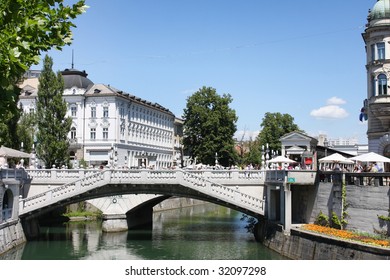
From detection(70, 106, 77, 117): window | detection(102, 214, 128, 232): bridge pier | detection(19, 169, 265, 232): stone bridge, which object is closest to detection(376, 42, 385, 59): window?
detection(19, 169, 265, 232): stone bridge

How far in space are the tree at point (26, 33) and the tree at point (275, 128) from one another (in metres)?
65.3

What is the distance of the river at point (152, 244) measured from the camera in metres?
32.7

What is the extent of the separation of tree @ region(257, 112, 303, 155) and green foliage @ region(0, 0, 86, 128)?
214 feet

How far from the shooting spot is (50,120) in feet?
162

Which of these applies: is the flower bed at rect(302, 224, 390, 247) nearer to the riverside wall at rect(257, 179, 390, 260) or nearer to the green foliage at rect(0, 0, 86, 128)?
the riverside wall at rect(257, 179, 390, 260)

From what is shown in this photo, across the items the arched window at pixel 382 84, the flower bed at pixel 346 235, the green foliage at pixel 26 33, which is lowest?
the flower bed at pixel 346 235

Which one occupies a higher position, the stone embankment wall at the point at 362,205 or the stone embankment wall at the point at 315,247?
the stone embankment wall at the point at 362,205

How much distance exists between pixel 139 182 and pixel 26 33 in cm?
2437

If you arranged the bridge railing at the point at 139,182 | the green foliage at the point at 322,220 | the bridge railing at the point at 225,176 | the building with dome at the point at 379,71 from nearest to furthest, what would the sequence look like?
the green foliage at the point at 322,220, the bridge railing at the point at 139,182, the bridge railing at the point at 225,176, the building with dome at the point at 379,71

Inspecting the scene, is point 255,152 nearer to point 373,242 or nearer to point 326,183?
point 326,183

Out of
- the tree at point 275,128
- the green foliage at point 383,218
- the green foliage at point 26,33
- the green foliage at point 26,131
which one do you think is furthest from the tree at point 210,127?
the green foliage at point 26,33

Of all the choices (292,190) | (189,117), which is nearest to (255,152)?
(189,117)

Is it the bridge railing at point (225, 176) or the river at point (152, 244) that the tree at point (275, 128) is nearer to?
the river at point (152, 244)

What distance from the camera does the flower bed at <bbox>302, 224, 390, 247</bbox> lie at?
24.1 m
